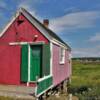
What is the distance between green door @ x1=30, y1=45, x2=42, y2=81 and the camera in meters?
18.3

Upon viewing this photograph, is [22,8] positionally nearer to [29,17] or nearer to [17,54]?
[29,17]

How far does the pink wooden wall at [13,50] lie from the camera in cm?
1878

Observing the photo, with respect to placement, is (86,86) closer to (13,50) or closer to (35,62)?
(35,62)

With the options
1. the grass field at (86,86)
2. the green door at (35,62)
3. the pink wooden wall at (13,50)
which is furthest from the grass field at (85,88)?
the pink wooden wall at (13,50)

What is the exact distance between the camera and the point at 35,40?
735 inches

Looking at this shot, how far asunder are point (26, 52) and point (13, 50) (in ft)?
3.22

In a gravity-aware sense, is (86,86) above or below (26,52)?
below

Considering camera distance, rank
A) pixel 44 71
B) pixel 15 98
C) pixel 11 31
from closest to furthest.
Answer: pixel 15 98 → pixel 44 71 → pixel 11 31

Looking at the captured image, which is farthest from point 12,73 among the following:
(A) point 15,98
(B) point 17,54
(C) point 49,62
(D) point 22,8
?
(A) point 15,98

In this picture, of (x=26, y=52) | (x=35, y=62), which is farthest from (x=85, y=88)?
(x=26, y=52)

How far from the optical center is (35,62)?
60.6 ft

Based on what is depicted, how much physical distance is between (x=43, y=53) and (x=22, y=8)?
3136 mm

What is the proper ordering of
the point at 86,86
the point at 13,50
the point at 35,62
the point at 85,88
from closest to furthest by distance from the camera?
the point at 35,62
the point at 13,50
the point at 85,88
the point at 86,86

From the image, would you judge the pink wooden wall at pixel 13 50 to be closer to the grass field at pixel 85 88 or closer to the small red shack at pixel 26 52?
the small red shack at pixel 26 52
